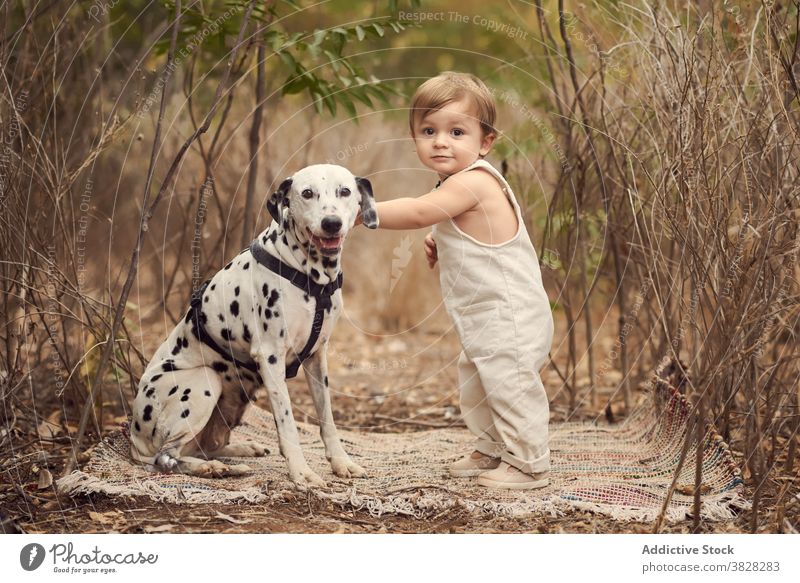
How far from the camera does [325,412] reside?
12.7 ft

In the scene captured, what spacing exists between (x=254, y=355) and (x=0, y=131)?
A: 1576mm

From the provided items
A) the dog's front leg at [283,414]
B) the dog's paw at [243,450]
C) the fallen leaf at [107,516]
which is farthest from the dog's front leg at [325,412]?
the fallen leaf at [107,516]

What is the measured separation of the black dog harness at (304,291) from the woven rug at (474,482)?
51 cm

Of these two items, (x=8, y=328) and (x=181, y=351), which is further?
(x=8, y=328)

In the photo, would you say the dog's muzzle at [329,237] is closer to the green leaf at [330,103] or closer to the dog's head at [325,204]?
the dog's head at [325,204]

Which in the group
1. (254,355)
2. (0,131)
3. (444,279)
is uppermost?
(0,131)

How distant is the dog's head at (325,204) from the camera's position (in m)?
3.41

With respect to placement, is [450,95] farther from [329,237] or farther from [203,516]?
[203,516]

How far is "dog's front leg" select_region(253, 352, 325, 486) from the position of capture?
3.65 m

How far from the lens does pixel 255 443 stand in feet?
14.2

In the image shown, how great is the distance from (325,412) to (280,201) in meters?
0.94

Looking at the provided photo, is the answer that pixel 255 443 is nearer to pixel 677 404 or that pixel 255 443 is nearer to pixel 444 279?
pixel 444 279

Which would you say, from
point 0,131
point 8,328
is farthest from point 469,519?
point 0,131

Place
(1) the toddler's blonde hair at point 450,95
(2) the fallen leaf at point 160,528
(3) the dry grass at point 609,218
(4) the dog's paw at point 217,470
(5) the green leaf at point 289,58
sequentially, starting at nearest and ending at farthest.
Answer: (2) the fallen leaf at point 160,528
(3) the dry grass at point 609,218
(1) the toddler's blonde hair at point 450,95
(4) the dog's paw at point 217,470
(5) the green leaf at point 289,58
